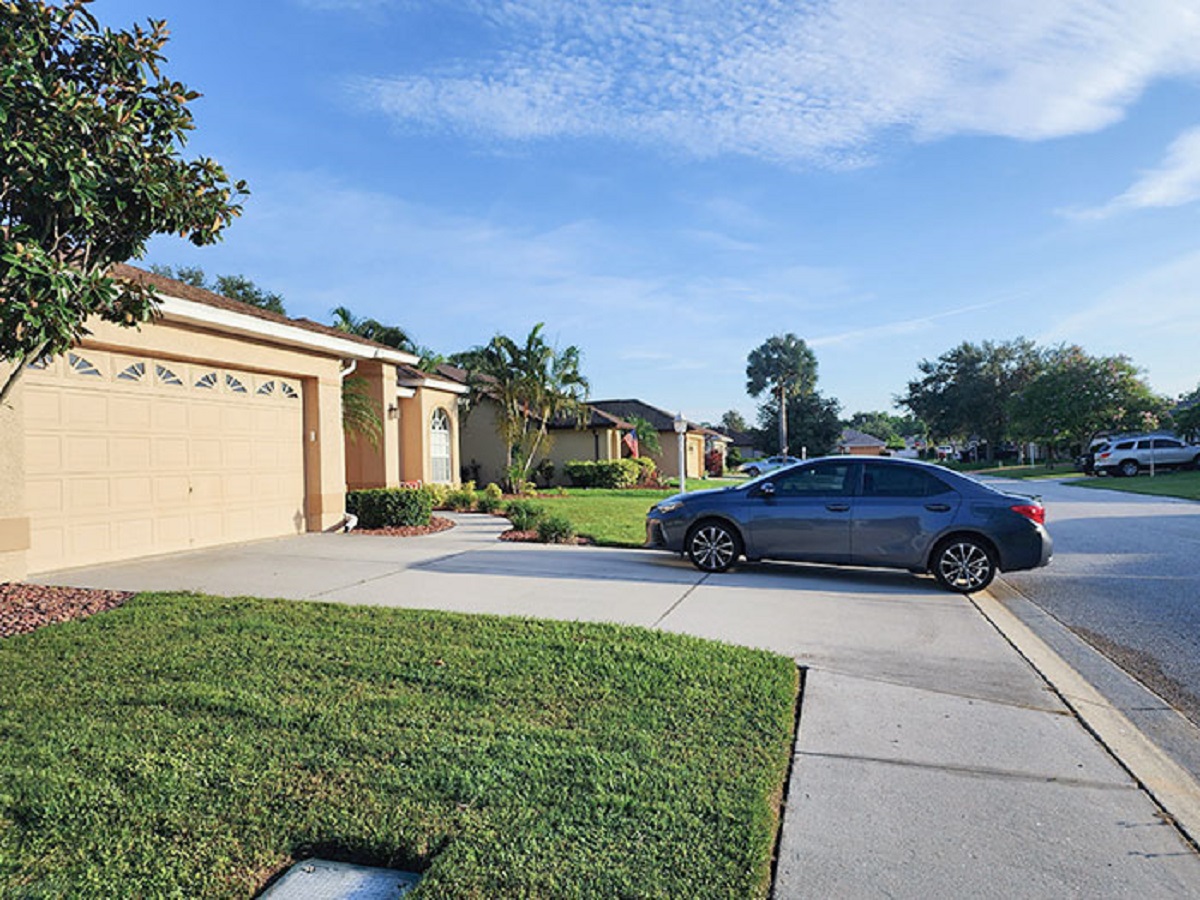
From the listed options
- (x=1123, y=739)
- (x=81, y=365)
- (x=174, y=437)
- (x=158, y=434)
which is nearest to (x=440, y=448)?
(x=174, y=437)

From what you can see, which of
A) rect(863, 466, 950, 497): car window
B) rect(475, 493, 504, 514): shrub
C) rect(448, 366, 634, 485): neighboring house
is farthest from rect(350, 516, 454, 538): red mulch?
rect(448, 366, 634, 485): neighboring house

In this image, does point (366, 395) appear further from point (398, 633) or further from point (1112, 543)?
point (1112, 543)

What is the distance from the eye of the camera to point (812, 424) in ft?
217

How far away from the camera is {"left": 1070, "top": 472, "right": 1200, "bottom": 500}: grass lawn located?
23.5 metres

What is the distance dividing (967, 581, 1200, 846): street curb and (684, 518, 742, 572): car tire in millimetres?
3271

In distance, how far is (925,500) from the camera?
28.7 feet

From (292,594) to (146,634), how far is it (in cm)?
192

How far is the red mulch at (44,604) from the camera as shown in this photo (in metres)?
6.39

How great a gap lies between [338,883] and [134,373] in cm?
922

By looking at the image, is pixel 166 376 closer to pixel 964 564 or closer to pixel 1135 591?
pixel 964 564

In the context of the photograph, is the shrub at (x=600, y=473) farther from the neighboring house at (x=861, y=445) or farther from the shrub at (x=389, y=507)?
the neighboring house at (x=861, y=445)

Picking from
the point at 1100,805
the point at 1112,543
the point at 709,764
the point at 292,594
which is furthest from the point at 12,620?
the point at 1112,543

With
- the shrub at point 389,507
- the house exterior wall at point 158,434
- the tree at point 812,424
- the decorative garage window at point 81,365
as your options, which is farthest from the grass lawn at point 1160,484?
the tree at point 812,424

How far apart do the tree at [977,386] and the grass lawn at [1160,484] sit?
1094 inches
